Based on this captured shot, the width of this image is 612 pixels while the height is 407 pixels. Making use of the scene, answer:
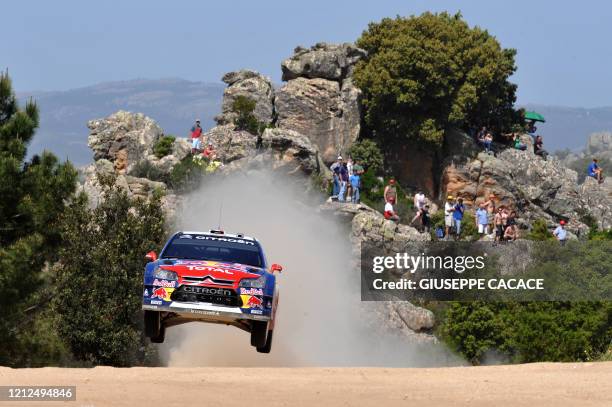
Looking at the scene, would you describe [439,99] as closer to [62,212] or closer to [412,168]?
[412,168]

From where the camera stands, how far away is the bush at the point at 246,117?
62438 millimetres

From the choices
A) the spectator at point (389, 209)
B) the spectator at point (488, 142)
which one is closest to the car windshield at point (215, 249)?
the spectator at point (389, 209)

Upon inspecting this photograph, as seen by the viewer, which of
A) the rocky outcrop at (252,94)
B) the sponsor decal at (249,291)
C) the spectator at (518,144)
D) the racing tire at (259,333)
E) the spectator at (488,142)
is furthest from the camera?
the spectator at (518,144)

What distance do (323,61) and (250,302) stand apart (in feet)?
157

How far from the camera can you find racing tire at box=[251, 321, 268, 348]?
2047 cm

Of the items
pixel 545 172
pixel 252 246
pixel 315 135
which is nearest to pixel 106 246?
pixel 252 246

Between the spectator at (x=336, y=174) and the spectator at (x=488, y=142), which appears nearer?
the spectator at (x=336, y=174)

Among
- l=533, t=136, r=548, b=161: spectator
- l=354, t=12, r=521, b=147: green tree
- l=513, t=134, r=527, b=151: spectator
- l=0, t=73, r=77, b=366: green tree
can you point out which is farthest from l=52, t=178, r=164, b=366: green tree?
l=533, t=136, r=548, b=161: spectator

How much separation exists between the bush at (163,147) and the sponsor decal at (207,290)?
41279 millimetres

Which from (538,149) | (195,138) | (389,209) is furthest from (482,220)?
(538,149)

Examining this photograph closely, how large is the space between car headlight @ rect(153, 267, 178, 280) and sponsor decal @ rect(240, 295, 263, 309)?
1069 mm

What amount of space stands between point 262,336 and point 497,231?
94.8 ft

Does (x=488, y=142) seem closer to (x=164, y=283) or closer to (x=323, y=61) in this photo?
(x=323, y=61)

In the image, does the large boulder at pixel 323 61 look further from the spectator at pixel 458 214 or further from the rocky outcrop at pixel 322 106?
the spectator at pixel 458 214
